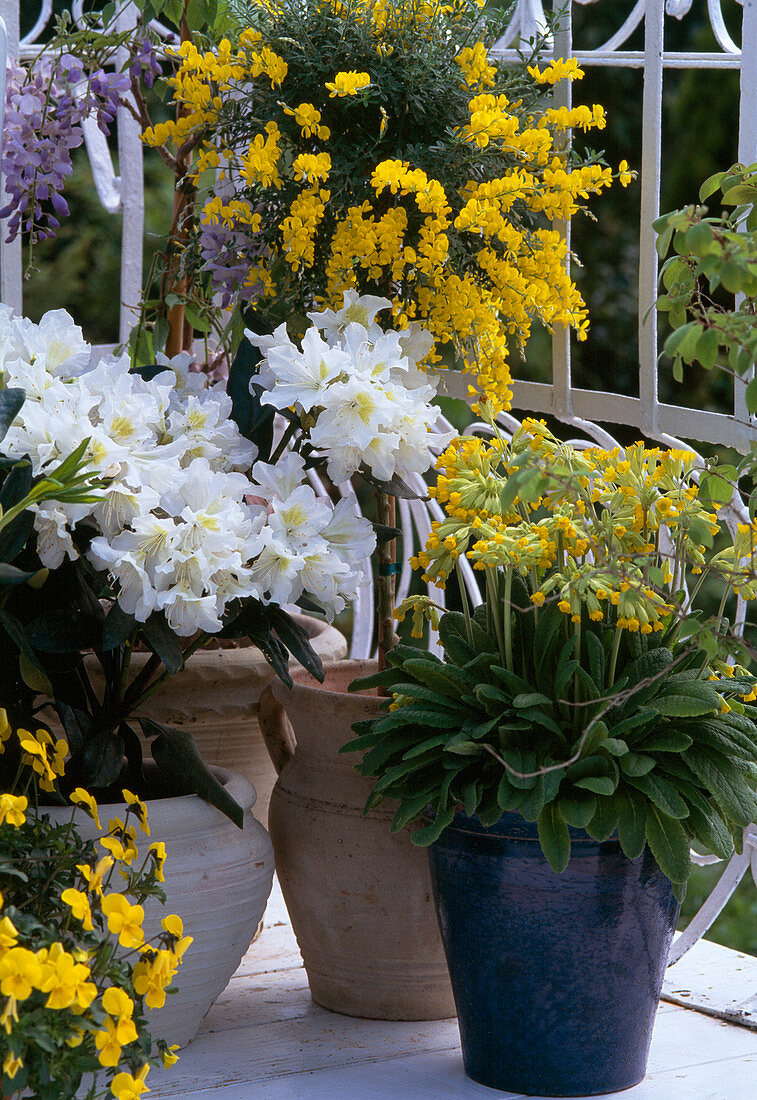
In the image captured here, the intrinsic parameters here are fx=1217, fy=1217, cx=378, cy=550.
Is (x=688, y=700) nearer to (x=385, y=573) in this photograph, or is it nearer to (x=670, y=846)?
(x=670, y=846)

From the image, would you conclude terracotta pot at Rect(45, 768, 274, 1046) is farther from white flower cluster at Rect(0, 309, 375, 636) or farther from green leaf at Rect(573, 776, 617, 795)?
green leaf at Rect(573, 776, 617, 795)

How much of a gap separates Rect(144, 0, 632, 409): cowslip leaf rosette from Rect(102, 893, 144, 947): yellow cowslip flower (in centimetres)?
70

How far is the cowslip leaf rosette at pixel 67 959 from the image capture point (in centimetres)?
86

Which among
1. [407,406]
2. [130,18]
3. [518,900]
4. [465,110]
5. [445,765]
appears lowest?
[518,900]

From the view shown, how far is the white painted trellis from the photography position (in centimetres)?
135

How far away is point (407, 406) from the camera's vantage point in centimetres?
Result: 121

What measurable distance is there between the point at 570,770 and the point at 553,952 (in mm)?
179

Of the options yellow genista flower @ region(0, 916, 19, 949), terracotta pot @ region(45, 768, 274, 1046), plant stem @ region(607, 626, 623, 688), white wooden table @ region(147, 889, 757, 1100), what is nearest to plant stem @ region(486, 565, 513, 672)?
plant stem @ region(607, 626, 623, 688)

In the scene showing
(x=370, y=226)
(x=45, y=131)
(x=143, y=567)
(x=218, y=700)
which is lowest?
(x=218, y=700)

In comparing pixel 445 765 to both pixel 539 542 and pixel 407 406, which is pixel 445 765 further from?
pixel 407 406

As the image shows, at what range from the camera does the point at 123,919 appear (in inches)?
36.6

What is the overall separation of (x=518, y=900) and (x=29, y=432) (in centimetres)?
63

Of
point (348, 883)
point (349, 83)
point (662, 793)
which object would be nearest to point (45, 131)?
point (349, 83)

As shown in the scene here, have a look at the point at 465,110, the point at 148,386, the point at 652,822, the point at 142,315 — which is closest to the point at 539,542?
the point at 652,822
